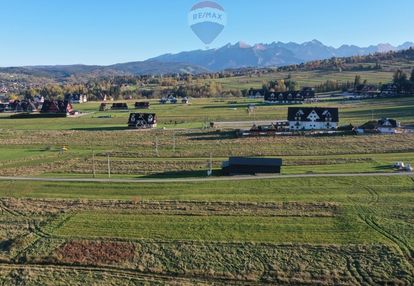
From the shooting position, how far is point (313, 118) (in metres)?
72.4

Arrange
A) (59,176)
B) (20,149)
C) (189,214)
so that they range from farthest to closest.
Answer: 1. (20,149)
2. (59,176)
3. (189,214)

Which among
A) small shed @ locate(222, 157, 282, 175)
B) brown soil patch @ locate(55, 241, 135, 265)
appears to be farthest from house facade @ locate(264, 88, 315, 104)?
brown soil patch @ locate(55, 241, 135, 265)

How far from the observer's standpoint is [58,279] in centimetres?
2773

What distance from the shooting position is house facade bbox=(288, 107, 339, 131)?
236 feet

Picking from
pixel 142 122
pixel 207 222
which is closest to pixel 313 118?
pixel 142 122

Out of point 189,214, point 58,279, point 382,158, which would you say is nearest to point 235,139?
point 382,158

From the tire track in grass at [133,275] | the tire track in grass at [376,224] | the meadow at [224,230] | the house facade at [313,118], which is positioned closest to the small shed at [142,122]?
the house facade at [313,118]

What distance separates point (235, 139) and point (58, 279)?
41.3 meters

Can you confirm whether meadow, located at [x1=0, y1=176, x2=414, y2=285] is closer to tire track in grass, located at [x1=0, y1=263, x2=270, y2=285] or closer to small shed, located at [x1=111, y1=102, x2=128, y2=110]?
tire track in grass, located at [x1=0, y1=263, x2=270, y2=285]

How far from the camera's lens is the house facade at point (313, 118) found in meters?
72.0

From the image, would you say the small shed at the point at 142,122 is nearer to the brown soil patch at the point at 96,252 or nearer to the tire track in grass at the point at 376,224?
the tire track in grass at the point at 376,224

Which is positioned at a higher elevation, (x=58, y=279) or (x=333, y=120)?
(x=333, y=120)

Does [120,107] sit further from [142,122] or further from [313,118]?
[313,118]

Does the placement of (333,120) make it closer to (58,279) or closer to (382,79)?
(58,279)
